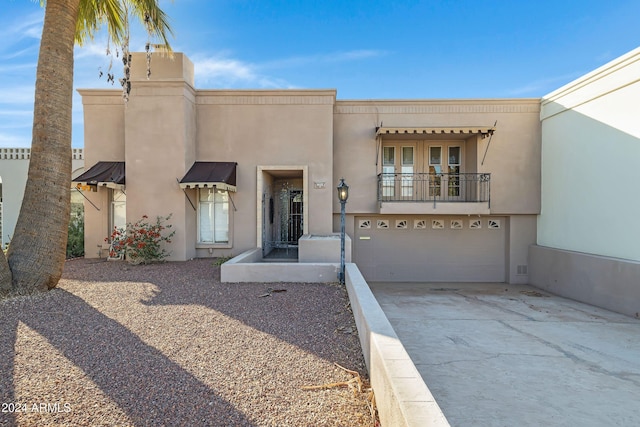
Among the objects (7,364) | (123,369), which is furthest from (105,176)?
(123,369)

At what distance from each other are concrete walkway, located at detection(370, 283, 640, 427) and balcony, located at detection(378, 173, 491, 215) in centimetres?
336

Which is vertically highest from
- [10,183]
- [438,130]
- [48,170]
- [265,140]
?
[438,130]

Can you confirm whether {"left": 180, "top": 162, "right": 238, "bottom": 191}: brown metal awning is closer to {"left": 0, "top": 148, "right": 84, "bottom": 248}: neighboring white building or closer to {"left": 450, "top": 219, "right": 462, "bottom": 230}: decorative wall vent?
{"left": 450, "top": 219, "right": 462, "bottom": 230}: decorative wall vent

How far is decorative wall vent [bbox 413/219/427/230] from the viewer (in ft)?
43.5

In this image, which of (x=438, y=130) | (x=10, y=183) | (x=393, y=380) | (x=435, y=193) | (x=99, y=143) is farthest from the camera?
(x=10, y=183)

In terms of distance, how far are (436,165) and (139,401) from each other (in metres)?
12.2

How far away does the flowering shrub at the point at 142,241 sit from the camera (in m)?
10.1

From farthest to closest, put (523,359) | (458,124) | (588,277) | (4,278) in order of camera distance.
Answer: (458,124) → (588,277) → (4,278) → (523,359)

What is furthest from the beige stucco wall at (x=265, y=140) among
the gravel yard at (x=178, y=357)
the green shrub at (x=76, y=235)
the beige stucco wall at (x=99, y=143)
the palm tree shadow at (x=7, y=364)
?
the palm tree shadow at (x=7, y=364)

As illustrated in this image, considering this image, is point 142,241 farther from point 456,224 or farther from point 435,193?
point 456,224

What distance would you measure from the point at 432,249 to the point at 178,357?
10.8m

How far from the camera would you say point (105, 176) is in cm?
1079

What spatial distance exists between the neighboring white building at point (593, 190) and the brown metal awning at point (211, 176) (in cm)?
1120

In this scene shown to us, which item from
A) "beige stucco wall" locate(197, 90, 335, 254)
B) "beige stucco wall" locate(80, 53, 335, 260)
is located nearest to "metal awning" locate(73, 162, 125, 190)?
"beige stucco wall" locate(80, 53, 335, 260)
